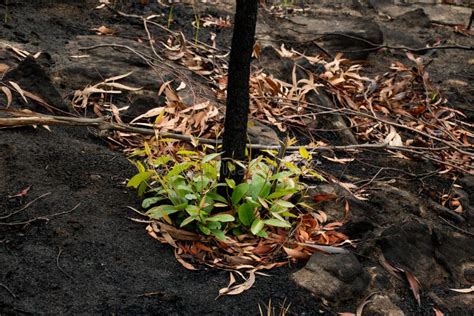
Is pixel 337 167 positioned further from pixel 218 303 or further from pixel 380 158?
pixel 218 303

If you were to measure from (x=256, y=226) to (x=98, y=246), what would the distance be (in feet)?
2.07

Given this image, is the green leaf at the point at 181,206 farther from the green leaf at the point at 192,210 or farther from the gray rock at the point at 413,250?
the gray rock at the point at 413,250

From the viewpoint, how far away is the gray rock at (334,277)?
2.50 meters

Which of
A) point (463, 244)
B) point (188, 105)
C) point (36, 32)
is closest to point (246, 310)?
point (463, 244)

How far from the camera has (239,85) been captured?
2607 mm

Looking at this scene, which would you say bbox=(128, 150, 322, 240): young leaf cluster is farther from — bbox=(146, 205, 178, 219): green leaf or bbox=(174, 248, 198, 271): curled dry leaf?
bbox=(174, 248, 198, 271): curled dry leaf

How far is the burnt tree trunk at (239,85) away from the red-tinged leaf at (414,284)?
81 cm

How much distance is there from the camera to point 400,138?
418 cm

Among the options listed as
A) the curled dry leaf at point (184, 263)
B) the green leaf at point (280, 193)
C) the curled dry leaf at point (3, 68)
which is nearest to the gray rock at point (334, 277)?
the green leaf at point (280, 193)

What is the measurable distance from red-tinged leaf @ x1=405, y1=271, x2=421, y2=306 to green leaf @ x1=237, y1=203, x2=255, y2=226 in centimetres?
70

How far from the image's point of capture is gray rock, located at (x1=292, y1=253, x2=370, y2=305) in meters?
2.50

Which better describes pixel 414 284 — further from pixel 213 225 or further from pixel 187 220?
pixel 187 220

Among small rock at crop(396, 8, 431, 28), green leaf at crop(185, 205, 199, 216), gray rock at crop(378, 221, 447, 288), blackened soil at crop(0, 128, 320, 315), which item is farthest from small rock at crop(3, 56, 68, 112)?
small rock at crop(396, 8, 431, 28)

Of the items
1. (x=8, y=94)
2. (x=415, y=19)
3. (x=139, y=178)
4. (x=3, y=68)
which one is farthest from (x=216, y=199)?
(x=415, y=19)
